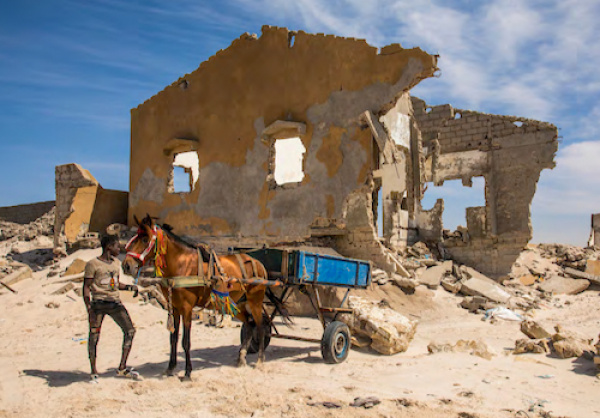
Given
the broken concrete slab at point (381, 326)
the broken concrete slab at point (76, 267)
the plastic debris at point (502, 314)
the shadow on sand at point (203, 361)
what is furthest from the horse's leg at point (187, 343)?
the broken concrete slab at point (76, 267)

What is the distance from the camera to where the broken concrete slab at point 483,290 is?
11766 mm

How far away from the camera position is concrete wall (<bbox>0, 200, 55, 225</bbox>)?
2534 cm

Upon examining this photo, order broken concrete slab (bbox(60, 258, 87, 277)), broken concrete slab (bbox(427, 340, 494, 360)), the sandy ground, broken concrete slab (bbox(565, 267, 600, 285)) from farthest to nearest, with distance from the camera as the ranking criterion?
1. broken concrete slab (bbox(565, 267, 600, 285))
2. broken concrete slab (bbox(60, 258, 87, 277))
3. broken concrete slab (bbox(427, 340, 494, 360))
4. the sandy ground

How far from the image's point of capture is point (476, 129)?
17.7m

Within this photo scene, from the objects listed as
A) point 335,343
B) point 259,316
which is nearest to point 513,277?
point 335,343

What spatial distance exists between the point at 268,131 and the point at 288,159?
420cm

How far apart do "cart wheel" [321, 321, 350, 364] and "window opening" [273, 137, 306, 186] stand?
379 inches

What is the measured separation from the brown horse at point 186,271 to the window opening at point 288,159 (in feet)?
32.2

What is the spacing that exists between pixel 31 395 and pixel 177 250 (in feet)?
7.05

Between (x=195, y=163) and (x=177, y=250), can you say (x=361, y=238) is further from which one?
(x=195, y=163)

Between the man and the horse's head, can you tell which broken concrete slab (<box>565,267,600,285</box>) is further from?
the man

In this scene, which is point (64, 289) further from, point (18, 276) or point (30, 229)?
point (30, 229)

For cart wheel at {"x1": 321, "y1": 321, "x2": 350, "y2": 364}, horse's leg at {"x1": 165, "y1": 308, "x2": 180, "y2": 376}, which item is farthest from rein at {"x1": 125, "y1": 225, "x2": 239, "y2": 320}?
cart wheel at {"x1": 321, "y1": 321, "x2": 350, "y2": 364}

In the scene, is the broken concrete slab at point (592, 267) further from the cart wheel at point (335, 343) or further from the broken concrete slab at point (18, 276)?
the broken concrete slab at point (18, 276)
